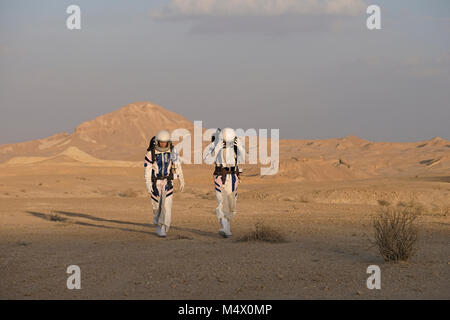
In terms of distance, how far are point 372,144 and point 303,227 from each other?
353 ft

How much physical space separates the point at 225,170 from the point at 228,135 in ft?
2.64

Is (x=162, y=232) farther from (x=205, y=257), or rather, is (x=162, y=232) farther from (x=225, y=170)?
(x=205, y=257)

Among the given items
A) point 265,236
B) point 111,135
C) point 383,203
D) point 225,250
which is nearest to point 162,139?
point 265,236

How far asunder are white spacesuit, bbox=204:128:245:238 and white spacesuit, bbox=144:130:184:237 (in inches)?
36.1

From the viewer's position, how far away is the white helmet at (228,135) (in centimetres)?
1433

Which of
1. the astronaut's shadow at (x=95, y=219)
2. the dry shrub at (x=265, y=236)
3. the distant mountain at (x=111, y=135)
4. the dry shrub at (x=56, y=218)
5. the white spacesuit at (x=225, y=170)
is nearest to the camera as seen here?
the dry shrub at (x=265, y=236)

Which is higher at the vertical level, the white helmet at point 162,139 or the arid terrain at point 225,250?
the white helmet at point 162,139

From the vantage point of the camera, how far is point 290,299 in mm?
8016

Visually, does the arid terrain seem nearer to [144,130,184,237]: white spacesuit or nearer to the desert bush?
the desert bush

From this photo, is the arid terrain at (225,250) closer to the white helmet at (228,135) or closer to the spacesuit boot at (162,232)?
the spacesuit boot at (162,232)

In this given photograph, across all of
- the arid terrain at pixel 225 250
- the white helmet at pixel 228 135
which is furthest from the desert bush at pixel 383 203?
the white helmet at pixel 228 135

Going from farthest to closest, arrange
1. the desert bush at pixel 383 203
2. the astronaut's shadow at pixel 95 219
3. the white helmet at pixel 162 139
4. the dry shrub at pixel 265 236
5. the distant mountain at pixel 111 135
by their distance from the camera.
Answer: the distant mountain at pixel 111 135 < the desert bush at pixel 383 203 < the astronaut's shadow at pixel 95 219 < the white helmet at pixel 162 139 < the dry shrub at pixel 265 236

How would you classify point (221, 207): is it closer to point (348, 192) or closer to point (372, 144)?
point (348, 192)
